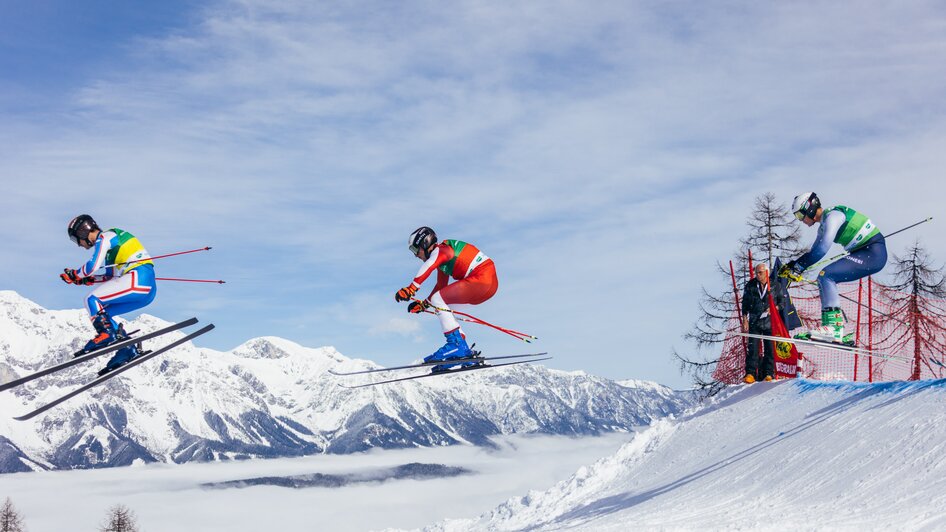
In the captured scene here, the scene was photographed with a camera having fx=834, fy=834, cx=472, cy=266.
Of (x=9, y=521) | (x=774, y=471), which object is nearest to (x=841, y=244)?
(x=774, y=471)

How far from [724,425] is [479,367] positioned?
6.14m

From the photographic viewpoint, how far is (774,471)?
44.3ft

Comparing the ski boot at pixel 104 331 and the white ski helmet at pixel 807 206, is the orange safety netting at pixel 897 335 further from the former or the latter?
the ski boot at pixel 104 331

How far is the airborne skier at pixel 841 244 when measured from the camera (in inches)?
554

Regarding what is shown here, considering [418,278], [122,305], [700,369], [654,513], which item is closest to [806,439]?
[654,513]

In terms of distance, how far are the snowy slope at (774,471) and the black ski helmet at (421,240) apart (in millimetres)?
5360

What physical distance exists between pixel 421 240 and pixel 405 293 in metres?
1.00

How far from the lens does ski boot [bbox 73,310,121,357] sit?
1339 cm

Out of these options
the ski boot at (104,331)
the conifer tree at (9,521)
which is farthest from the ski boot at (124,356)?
the conifer tree at (9,521)

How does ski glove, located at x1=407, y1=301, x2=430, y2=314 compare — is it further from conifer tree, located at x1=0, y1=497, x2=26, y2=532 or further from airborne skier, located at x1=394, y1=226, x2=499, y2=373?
conifer tree, located at x1=0, y1=497, x2=26, y2=532

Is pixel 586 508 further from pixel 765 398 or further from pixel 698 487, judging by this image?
pixel 765 398

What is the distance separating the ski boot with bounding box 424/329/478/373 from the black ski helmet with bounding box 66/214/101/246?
599 cm

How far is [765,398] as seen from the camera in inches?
698

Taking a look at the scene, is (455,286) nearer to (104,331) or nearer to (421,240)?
(421,240)
